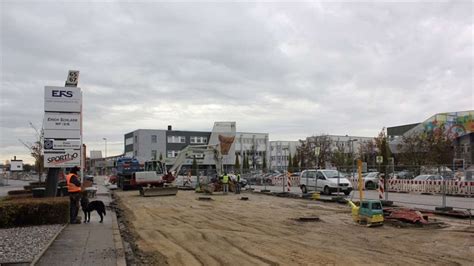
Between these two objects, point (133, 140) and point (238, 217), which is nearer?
point (238, 217)

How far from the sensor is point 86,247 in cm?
1029

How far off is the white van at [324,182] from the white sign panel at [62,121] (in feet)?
57.1

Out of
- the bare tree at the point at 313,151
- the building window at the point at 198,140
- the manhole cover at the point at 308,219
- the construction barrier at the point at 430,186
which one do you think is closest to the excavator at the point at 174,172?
the construction barrier at the point at 430,186

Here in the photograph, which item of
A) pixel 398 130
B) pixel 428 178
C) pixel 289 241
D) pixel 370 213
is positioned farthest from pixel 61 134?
pixel 398 130

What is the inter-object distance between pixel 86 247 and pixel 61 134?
794cm

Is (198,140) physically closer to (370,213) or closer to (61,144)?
A: (61,144)

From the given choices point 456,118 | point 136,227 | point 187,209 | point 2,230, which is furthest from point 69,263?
point 456,118

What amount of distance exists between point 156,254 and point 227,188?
2353 cm

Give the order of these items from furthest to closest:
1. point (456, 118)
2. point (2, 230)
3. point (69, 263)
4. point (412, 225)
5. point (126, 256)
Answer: point (456, 118) < point (412, 225) < point (2, 230) < point (126, 256) < point (69, 263)

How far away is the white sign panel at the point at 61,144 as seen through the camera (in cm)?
1692

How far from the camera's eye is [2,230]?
42.5ft

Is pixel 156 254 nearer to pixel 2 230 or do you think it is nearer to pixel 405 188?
pixel 2 230

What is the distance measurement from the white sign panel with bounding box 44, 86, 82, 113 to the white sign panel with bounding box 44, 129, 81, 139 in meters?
0.76

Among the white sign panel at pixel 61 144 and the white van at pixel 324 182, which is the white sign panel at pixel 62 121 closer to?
the white sign panel at pixel 61 144
